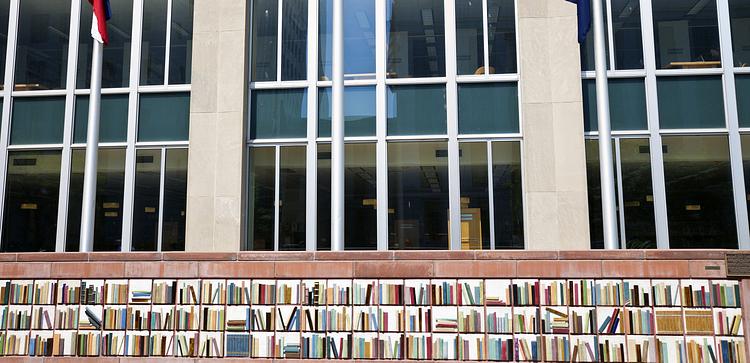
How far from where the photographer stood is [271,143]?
1441cm

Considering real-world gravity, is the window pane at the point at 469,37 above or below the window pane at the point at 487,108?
above

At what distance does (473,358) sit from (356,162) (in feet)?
20.4

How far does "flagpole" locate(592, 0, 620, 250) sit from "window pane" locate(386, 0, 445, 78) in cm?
377

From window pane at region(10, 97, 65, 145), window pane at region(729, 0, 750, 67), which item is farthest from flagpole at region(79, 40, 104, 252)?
window pane at region(729, 0, 750, 67)

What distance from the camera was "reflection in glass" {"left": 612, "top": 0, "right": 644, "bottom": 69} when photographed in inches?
549

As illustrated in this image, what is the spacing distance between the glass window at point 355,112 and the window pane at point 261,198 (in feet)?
4.62

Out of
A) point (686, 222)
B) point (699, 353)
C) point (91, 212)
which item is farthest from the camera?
point (686, 222)

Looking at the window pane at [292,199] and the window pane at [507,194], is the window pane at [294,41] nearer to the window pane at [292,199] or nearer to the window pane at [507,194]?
the window pane at [292,199]

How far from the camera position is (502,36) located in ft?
46.8

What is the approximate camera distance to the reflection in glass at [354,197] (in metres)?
13.8

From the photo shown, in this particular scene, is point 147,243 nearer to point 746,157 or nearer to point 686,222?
point 686,222

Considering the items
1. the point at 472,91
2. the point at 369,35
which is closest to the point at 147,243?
the point at 369,35

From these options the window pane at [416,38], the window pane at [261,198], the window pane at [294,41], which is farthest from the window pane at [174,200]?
the window pane at [416,38]

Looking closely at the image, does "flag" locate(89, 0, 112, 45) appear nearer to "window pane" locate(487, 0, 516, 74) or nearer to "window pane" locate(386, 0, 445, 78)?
"window pane" locate(386, 0, 445, 78)
